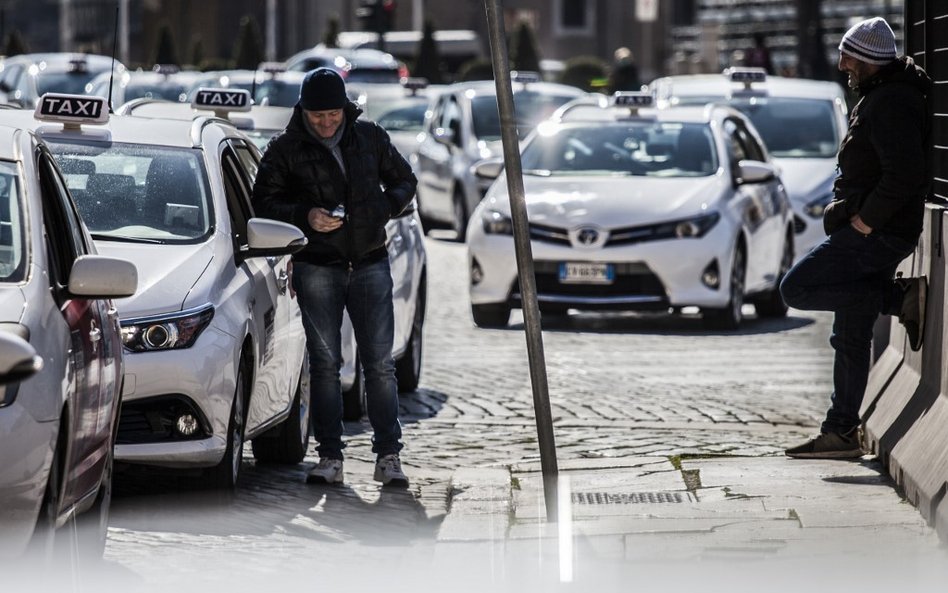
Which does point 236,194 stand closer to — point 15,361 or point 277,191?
point 277,191

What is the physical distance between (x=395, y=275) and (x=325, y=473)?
269 cm

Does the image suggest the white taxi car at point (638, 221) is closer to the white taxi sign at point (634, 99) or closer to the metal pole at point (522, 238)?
the white taxi sign at point (634, 99)

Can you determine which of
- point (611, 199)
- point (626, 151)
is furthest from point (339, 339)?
point (626, 151)

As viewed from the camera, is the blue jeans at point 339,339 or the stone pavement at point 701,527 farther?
the blue jeans at point 339,339

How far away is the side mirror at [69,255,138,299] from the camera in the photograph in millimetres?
5996

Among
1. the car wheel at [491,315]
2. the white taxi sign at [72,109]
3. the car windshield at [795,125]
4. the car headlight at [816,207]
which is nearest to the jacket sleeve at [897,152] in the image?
the white taxi sign at [72,109]

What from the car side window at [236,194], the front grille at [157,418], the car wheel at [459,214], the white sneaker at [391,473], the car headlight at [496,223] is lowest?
the car wheel at [459,214]

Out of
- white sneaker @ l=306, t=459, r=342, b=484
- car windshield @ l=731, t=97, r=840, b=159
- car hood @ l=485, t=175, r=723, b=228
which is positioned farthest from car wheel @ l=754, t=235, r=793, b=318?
white sneaker @ l=306, t=459, r=342, b=484

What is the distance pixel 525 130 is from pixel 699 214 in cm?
1095

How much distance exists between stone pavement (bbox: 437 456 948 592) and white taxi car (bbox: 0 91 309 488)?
933mm

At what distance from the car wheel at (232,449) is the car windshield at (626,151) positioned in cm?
818

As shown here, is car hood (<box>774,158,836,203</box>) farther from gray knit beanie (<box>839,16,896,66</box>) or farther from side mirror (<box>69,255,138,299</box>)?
side mirror (<box>69,255,138,299</box>)

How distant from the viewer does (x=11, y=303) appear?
18.5 feet

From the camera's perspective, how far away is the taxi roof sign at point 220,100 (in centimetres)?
1177
